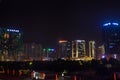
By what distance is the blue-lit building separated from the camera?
580 feet

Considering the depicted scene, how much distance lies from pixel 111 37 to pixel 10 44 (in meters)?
64.1

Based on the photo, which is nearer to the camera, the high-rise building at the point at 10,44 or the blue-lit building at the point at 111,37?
the high-rise building at the point at 10,44

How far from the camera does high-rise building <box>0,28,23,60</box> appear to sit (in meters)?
174

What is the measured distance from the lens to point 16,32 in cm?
19138

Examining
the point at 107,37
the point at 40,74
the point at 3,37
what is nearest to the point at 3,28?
the point at 3,37

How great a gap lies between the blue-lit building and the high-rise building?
180 ft

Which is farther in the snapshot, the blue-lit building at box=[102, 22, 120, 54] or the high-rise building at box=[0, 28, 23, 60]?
the blue-lit building at box=[102, 22, 120, 54]

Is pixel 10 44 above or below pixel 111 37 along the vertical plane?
below

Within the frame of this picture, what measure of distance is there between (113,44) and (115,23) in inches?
691

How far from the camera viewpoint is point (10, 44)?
179 meters

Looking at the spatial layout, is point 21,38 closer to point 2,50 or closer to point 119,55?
point 2,50

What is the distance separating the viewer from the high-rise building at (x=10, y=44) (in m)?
174

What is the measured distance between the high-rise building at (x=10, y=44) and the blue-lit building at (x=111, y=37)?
2161 inches

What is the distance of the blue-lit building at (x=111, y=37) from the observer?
17675cm
